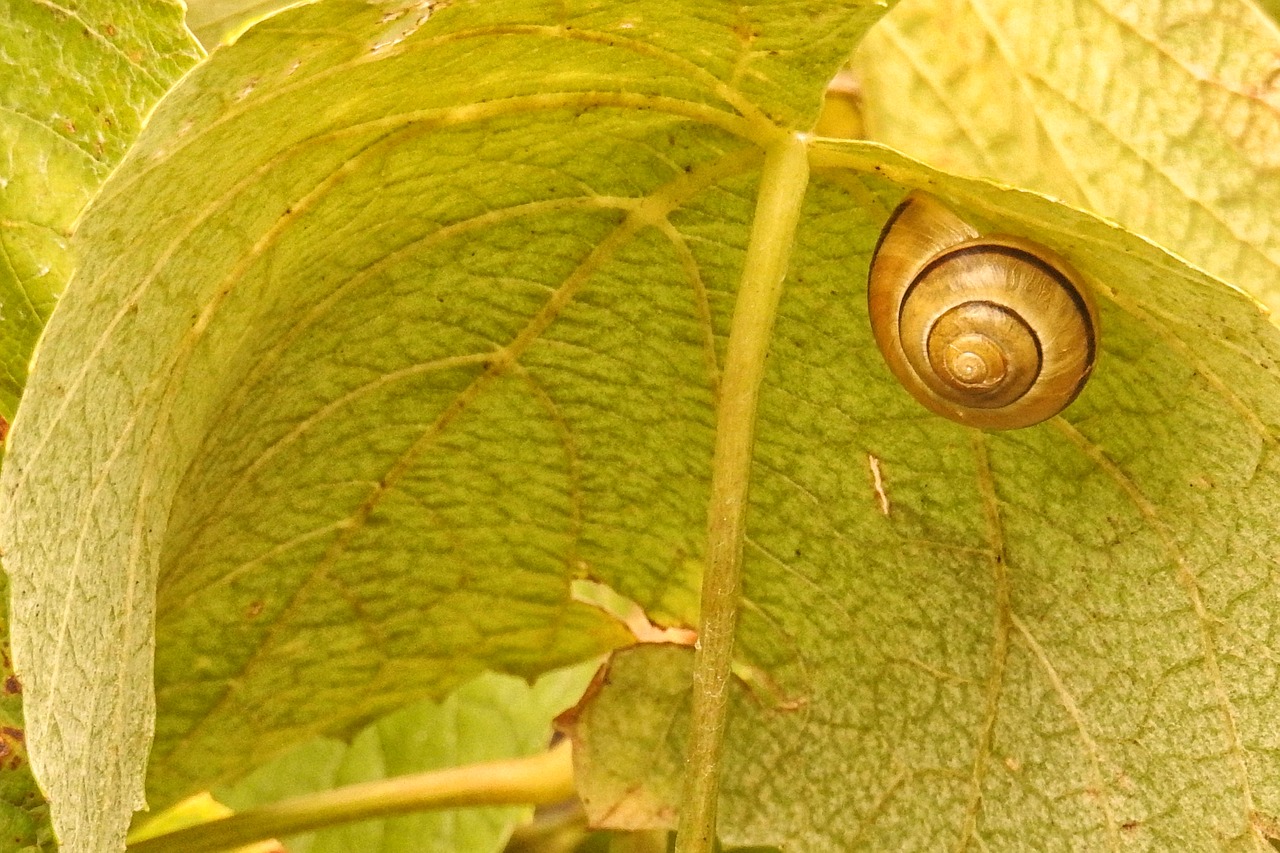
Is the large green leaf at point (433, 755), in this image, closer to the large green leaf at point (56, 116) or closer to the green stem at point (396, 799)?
the green stem at point (396, 799)

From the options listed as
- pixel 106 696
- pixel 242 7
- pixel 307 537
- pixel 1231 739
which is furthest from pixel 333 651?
pixel 1231 739

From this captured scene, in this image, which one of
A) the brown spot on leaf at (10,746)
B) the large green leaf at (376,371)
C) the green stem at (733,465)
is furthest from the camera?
the brown spot on leaf at (10,746)

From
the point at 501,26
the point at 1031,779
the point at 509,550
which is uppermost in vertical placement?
the point at 501,26

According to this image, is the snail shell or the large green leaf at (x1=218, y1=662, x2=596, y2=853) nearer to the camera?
the snail shell

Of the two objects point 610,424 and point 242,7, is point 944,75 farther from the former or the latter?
point 242,7

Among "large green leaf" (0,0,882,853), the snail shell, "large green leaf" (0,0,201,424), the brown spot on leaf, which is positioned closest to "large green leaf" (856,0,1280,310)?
the snail shell

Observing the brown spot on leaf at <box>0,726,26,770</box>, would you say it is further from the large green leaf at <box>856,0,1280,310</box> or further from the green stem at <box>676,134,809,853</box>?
the large green leaf at <box>856,0,1280,310</box>

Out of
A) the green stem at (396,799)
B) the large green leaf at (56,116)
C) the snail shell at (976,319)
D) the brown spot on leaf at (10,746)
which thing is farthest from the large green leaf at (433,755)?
the snail shell at (976,319)
